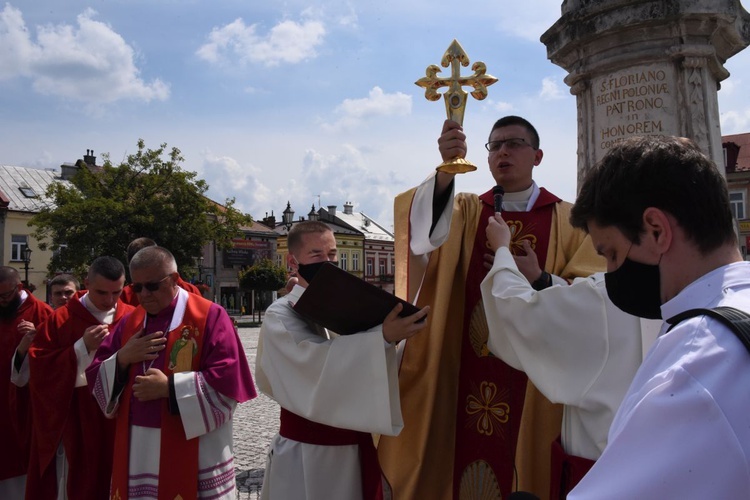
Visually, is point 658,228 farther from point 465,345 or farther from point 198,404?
point 198,404

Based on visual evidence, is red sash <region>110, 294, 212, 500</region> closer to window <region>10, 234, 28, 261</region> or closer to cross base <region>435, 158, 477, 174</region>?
cross base <region>435, 158, 477, 174</region>

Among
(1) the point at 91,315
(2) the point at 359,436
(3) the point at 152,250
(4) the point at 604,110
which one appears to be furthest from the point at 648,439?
(4) the point at 604,110

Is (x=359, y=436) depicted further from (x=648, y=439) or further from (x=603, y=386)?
(x=648, y=439)

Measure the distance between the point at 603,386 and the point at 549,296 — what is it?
0.38 m

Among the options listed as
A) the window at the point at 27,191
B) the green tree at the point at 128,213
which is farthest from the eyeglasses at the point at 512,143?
the window at the point at 27,191

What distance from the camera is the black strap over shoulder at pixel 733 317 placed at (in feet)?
3.13

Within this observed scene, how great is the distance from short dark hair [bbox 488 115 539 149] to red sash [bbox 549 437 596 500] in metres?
1.68

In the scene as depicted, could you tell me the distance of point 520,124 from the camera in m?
3.50

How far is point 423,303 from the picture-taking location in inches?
136

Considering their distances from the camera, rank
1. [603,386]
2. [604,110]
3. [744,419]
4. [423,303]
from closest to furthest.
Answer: [744,419], [603,386], [423,303], [604,110]

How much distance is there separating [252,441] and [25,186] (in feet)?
131

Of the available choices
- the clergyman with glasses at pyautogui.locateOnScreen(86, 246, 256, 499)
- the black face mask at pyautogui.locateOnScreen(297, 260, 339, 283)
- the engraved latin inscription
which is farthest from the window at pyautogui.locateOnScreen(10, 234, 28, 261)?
the black face mask at pyautogui.locateOnScreen(297, 260, 339, 283)

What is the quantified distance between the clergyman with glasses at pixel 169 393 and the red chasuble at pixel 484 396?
1265mm

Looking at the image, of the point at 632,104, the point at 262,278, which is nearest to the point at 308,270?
the point at 632,104
